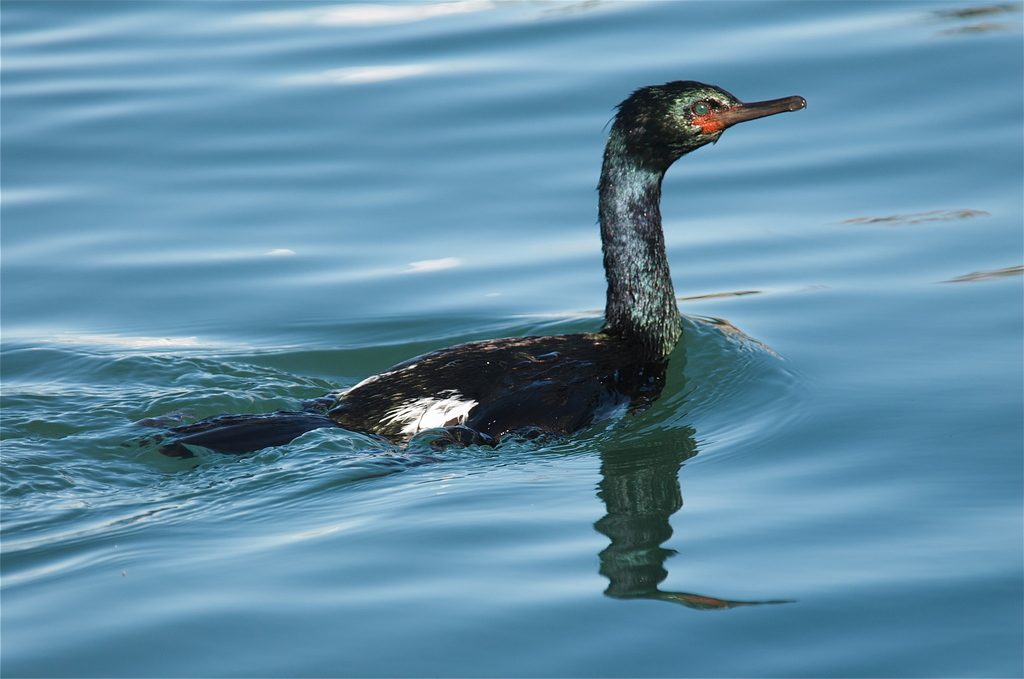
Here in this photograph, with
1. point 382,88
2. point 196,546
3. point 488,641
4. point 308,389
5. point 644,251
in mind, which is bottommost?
point 488,641

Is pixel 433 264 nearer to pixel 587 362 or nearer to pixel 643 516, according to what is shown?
pixel 587 362

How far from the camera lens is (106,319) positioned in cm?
928

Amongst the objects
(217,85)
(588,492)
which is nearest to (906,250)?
(588,492)

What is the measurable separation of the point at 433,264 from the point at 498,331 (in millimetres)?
1096

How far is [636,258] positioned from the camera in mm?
8086

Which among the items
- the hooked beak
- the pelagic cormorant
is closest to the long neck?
the pelagic cormorant

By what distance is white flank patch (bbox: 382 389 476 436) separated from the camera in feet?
22.9

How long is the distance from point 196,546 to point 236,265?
416 cm

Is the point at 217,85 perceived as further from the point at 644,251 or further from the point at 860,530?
the point at 860,530

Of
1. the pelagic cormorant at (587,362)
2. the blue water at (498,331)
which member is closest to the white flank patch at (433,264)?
the blue water at (498,331)

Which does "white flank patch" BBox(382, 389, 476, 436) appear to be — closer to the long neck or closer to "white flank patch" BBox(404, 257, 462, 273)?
the long neck

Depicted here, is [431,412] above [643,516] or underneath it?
above

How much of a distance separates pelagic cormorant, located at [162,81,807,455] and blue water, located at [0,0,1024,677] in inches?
5.5

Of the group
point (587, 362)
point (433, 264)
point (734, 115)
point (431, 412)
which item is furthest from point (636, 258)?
point (433, 264)
